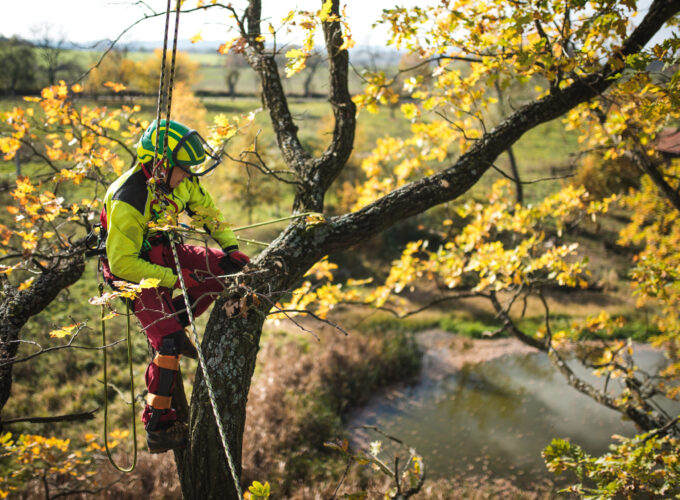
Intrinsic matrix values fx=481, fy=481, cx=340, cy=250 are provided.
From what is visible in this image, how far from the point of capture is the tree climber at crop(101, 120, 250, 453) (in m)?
2.68

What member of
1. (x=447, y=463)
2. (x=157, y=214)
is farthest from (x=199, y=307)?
(x=447, y=463)

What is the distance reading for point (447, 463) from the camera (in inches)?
328

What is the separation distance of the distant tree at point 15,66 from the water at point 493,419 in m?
21.9

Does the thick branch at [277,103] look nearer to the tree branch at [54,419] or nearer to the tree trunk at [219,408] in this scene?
the tree trunk at [219,408]

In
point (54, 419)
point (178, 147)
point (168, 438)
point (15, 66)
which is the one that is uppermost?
point (15, 66)

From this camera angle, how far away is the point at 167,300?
292 centimetres

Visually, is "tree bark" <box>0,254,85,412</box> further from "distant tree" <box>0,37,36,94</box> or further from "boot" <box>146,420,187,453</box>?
"distant tree" <box>0,37,36,94</box>

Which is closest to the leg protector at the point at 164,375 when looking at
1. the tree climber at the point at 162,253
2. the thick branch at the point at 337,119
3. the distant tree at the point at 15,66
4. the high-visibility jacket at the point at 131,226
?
the tree climber at the point at 162,253

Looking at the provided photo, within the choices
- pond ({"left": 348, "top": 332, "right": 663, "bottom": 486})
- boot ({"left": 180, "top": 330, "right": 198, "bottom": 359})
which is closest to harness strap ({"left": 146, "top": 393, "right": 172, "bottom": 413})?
boot ({"left": 180, "top": 330, "right": 198, "bottom": 359})

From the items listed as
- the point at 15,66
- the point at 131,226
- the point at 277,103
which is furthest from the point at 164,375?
the point at 15,66

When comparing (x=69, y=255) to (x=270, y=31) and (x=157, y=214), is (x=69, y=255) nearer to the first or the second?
(x=157, y=214)

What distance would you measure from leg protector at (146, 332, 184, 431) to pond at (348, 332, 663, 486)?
16.5ft

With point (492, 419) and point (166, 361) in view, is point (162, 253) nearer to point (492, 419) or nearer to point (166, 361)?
point (166, 361)

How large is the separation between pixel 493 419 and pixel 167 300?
8.66 m
